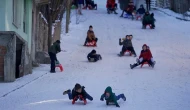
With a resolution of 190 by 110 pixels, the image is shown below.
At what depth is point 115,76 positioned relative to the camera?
19688 mm

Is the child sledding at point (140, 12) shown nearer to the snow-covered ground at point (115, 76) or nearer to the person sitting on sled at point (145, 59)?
the snow-covered ground at point (115, 76)

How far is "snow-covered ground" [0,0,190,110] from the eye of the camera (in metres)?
14.0

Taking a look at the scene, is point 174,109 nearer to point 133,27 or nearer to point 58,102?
point 58,102

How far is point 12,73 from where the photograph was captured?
709 inches

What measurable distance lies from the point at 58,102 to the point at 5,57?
457 cm

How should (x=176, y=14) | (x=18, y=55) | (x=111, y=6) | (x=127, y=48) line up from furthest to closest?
(x=176, y=14), (x=111, y=6), (x=127, y=48), (x=18, y=55)

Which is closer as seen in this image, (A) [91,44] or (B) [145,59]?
(B) [145,59]

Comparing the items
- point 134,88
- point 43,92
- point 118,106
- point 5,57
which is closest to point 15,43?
point 5,57

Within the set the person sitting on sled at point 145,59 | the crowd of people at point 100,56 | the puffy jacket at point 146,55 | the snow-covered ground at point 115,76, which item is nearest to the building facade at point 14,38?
the snow-covered ground at point 115,76

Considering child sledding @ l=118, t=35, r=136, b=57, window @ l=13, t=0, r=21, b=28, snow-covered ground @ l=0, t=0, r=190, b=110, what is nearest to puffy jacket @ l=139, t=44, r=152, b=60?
snow-covered ground @ l=0, t=0, r=190, b=110

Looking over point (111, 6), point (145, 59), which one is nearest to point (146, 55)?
point (145, 59)

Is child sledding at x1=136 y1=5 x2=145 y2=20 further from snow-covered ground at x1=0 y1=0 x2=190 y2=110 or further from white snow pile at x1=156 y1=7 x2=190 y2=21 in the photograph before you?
snow-covered ground at x1=0 y1=0 x2=190 y2=110

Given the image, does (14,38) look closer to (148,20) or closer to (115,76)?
(115,76)

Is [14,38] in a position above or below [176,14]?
below
